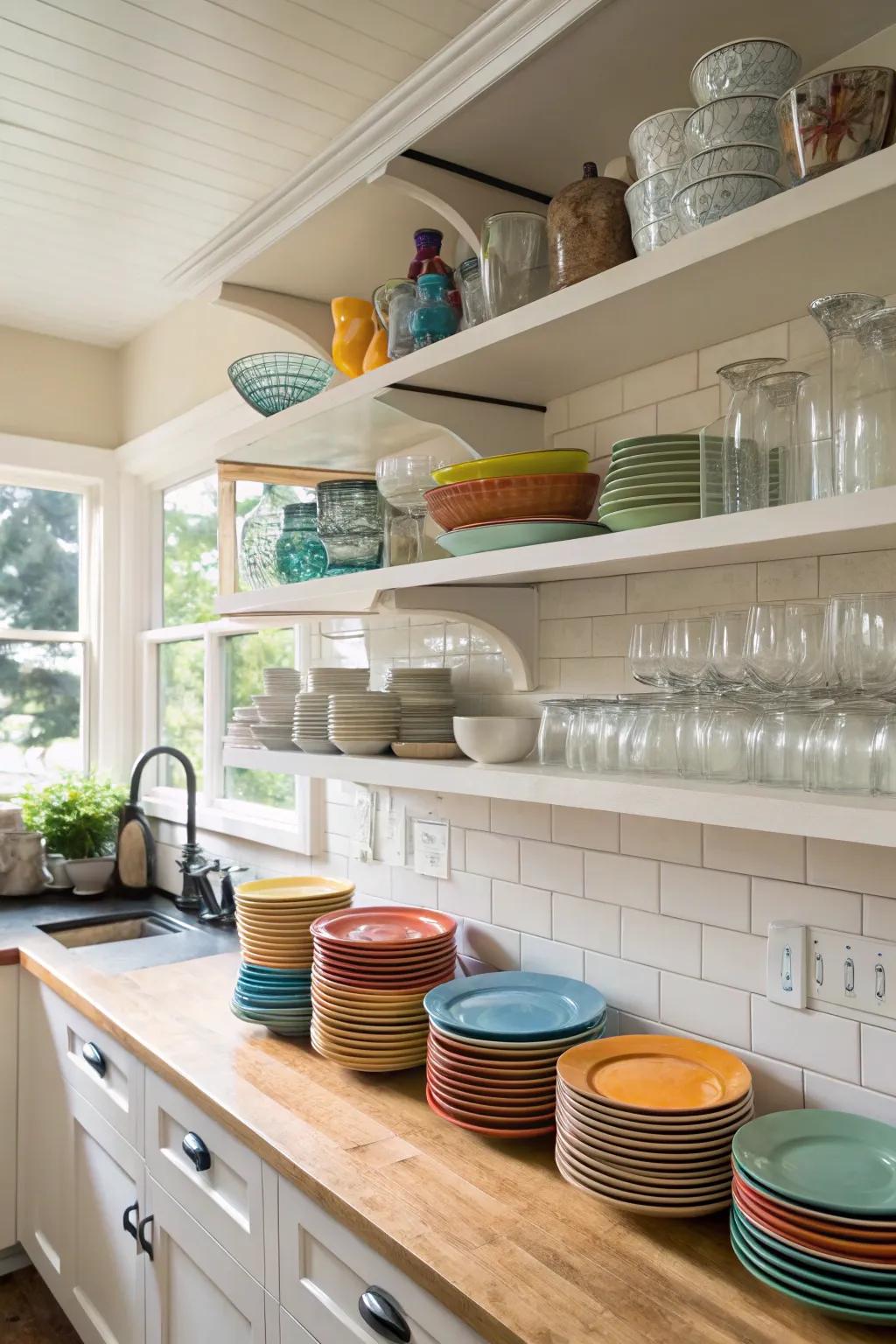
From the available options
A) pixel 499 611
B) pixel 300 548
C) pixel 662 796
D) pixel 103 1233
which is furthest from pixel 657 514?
pixel 103 1233

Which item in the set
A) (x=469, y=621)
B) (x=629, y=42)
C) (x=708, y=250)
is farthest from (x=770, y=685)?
(x=629, y=42)

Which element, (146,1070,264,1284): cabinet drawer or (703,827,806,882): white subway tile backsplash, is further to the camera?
Answer: (146,1070,264,1284): cabinet drawer

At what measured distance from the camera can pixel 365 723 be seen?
190cm

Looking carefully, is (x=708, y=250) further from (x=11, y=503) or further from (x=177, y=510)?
(x=11, y=503)

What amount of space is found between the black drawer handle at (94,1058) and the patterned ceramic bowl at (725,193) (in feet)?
6.26

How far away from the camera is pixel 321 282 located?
212 centimetres

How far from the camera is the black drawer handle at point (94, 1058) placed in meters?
2.11

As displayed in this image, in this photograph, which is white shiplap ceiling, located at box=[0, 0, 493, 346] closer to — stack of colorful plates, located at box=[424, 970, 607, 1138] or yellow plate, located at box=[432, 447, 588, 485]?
yellow plate, located at box=[432, 447, 588, 485]

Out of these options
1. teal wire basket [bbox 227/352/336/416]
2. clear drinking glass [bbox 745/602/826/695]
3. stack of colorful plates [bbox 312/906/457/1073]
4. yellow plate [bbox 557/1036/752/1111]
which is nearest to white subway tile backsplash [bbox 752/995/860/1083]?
yellow plate [bbox 557/1036/752/1111]

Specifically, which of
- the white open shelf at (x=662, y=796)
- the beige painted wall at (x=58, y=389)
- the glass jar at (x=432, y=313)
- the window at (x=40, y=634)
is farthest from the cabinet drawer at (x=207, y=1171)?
the beige painted wall at (x=58, y=389)

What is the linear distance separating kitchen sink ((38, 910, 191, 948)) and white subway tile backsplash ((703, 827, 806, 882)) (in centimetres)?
181

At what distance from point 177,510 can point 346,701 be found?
1.95 m

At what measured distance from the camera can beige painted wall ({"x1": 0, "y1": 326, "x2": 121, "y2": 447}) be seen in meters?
3.46

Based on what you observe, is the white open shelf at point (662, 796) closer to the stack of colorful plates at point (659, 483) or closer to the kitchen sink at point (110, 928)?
the stack of colorful plates at point (659, 483)
